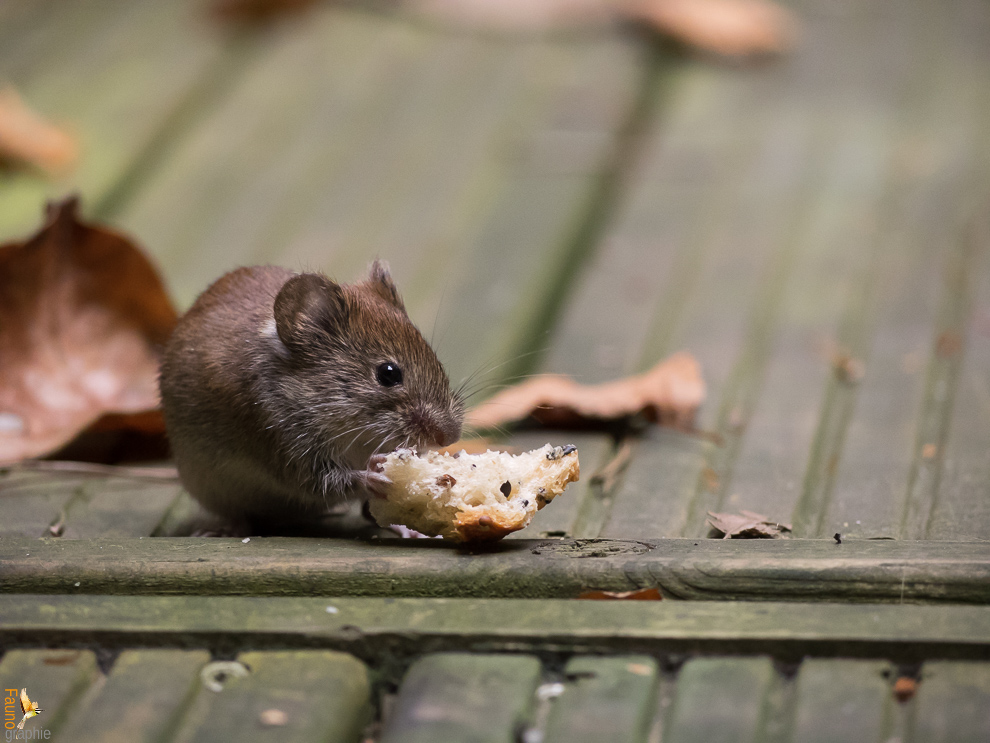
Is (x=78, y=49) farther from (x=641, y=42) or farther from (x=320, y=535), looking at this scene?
(x=320, y=535)

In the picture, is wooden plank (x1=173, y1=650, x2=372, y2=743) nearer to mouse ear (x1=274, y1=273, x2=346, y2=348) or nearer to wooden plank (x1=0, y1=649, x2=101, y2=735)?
wooden plank (x1=0, y1=649, x2=101, y2=735)

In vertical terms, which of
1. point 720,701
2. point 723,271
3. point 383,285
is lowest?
point 720,701

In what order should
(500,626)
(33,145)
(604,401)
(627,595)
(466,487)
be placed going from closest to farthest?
(500,626) < (627,595) < (466,487) < (604,401) < (33,145)

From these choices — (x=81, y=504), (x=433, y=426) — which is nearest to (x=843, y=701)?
(x=433, y=426)

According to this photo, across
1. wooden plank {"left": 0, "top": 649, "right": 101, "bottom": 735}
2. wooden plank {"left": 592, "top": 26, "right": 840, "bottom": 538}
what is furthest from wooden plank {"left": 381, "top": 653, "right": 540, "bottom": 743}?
wooden plank {"left": 592, "top": 26, "right": 840, "bottom": 538}

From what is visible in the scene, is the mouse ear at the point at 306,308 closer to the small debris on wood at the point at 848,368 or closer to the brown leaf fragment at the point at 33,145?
the small debris on wood at the point at 848,368

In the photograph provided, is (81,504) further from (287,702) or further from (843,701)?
(843,701)

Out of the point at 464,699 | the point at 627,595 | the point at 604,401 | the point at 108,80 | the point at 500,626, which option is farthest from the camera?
the point at 108,80
